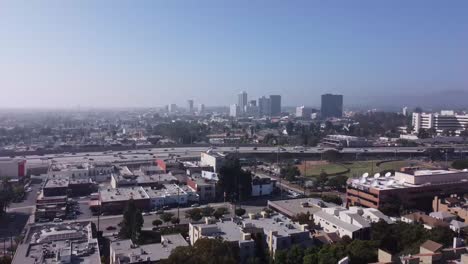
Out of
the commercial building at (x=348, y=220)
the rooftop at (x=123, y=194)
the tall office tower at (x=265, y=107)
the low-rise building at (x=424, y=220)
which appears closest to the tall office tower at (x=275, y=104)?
the tall office tower at (x=265, y=107)

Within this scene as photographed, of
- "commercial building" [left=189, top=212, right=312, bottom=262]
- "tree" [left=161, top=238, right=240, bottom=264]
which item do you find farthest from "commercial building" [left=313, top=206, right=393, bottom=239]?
"tree" [left=161, top=238, right=240, bottom=264]

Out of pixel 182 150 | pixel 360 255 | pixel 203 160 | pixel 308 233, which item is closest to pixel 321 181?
pixel 203 160

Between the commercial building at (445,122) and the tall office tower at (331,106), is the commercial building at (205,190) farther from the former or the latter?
the tall office tower at (331,106)

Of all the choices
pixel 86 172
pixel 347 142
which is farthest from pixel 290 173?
pixel 347 142

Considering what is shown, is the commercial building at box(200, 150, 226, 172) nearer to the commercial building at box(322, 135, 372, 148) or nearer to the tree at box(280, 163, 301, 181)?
the tree at box(280, 163, 301, 181)

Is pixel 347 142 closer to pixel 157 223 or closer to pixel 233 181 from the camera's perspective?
pixel 233 181

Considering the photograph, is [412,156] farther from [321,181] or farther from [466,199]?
[466,199]
